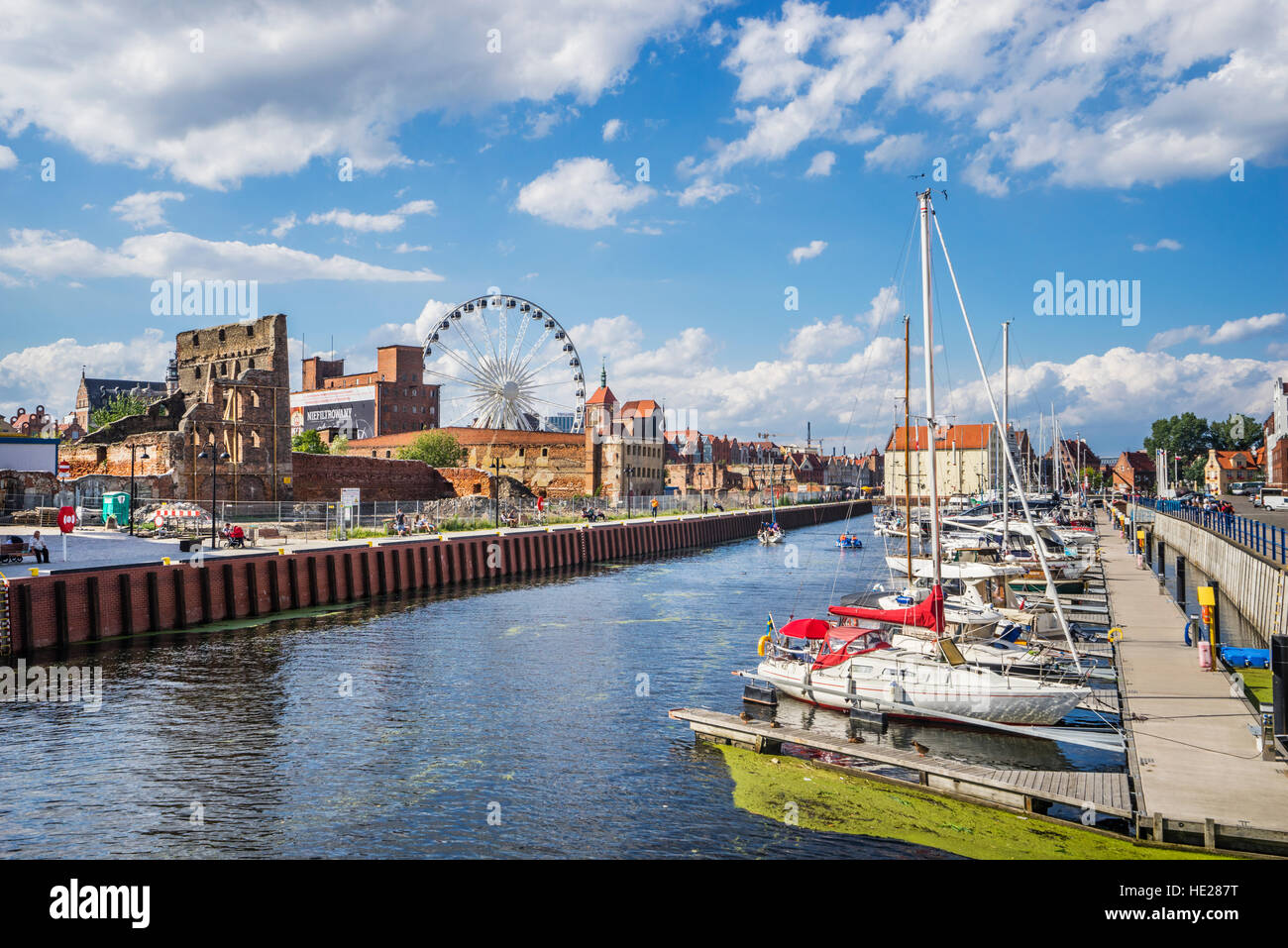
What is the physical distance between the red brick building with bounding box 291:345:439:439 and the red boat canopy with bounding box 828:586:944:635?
14635 centimetres

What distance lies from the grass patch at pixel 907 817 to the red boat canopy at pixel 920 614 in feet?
22.6

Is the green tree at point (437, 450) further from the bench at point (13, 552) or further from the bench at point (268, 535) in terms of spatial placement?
the bench at point (13, 552)

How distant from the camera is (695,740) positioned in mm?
21500

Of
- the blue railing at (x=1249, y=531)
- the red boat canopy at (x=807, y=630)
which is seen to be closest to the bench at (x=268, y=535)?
the red boat canopy at (x=807, y=630)

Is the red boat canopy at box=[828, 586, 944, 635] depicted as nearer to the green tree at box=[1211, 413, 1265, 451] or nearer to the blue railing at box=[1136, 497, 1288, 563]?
the blue railing at box=[1136, 497, 1288, 563]

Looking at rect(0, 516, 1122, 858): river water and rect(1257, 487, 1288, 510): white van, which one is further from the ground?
rect(1257, 487, 1288, 510): white van

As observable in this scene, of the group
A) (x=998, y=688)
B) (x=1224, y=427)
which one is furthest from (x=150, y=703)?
(x=1224, y=427)

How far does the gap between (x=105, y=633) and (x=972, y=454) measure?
591 ft

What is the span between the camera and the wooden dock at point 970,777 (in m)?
15.9

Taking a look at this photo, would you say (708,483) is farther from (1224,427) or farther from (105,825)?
(105,825)

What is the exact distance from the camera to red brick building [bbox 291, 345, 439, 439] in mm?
166625

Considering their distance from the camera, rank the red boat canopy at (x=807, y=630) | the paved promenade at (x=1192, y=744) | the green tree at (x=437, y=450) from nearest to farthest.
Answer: the paved promenade at (x=1192, y=744)
the red boat canopy at (x=807, y=630)
the green tree at (x=437, y=450)

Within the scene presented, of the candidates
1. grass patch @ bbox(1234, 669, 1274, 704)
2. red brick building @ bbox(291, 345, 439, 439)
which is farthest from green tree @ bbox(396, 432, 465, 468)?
grass patch @ bbox(1234, 669, 1274, 704)
